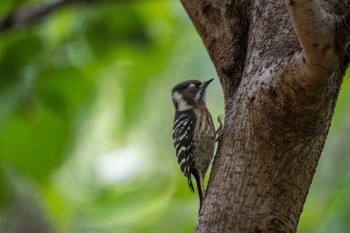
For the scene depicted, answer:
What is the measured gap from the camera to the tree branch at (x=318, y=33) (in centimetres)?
267

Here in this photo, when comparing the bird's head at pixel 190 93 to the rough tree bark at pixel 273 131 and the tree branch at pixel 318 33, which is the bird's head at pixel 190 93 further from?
the tree branch at pixel 318 33

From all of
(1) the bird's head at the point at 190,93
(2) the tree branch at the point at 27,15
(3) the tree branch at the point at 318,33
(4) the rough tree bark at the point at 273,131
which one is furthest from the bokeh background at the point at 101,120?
(3) the tree branch at the point at 318,33

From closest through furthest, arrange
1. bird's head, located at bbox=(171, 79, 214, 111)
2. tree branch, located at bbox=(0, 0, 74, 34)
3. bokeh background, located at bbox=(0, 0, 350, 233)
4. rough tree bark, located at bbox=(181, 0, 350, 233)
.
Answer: rough tree bark, located at bbox=(181, 0, 350, 233) < bokeh background, located at bbox=(0, 0, 350, 233) < tree branch, located at bbox=(0, 0, 74, 34) < bird's head, located at bbox=(171, 79, 214, 111)

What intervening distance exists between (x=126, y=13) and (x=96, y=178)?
1674 millimetres

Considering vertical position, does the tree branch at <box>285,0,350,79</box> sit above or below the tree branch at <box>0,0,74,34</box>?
below

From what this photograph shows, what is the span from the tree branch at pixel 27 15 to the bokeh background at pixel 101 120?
7cm

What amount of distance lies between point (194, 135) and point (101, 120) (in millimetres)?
2058

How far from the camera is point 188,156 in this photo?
5020 millimetres

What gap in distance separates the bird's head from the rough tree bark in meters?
2.15

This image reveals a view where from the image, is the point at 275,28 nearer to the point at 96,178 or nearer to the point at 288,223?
the point at 288,223

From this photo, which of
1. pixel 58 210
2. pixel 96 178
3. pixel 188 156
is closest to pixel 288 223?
pixel 188 156

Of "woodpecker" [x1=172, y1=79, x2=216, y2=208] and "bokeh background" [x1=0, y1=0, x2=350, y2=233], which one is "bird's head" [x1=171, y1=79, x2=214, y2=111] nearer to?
"woodpecker" [x1=172, y1=79, x2=216, y2=208]

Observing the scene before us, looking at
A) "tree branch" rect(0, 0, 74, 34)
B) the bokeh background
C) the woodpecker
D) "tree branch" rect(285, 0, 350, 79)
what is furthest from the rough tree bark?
"tree branch" rect(0, 0, 74, 34)

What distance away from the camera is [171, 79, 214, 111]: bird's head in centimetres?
543
